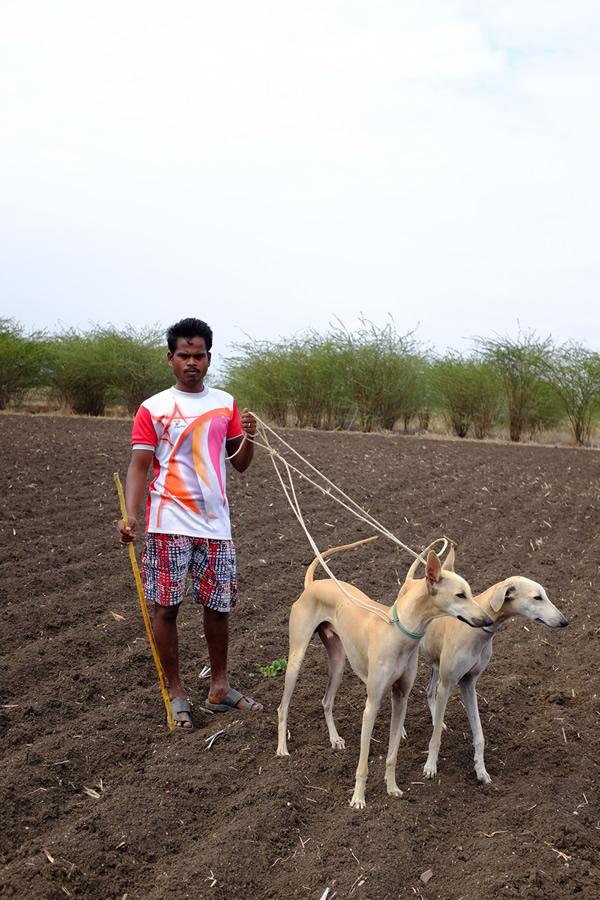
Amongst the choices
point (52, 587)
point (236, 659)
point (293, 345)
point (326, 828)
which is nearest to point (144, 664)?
point (236, 659)

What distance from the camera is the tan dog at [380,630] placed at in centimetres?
350

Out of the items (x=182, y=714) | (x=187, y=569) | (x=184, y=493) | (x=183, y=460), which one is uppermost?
(x=183, y=460)

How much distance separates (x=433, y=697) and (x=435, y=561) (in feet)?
4.51

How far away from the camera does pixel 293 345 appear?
2128 centimetres

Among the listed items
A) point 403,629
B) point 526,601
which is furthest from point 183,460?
point 526,601

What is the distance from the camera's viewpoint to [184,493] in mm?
4262

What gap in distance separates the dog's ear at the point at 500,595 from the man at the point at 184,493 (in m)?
1.43

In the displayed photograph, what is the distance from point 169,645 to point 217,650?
28 cm

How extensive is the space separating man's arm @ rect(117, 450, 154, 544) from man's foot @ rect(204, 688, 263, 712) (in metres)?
1.07

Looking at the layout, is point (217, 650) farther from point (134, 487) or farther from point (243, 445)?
point (243, 445)

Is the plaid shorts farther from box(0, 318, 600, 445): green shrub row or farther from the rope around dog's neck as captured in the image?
box(0, 318, 600, 445): green shrub row

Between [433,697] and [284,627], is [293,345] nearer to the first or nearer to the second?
[284,627]

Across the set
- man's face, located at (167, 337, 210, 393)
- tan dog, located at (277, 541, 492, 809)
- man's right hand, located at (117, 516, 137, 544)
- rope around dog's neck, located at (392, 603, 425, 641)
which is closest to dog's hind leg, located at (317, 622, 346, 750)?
tan dog, located at (277, 541, 492, 809)

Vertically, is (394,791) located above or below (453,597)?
below
